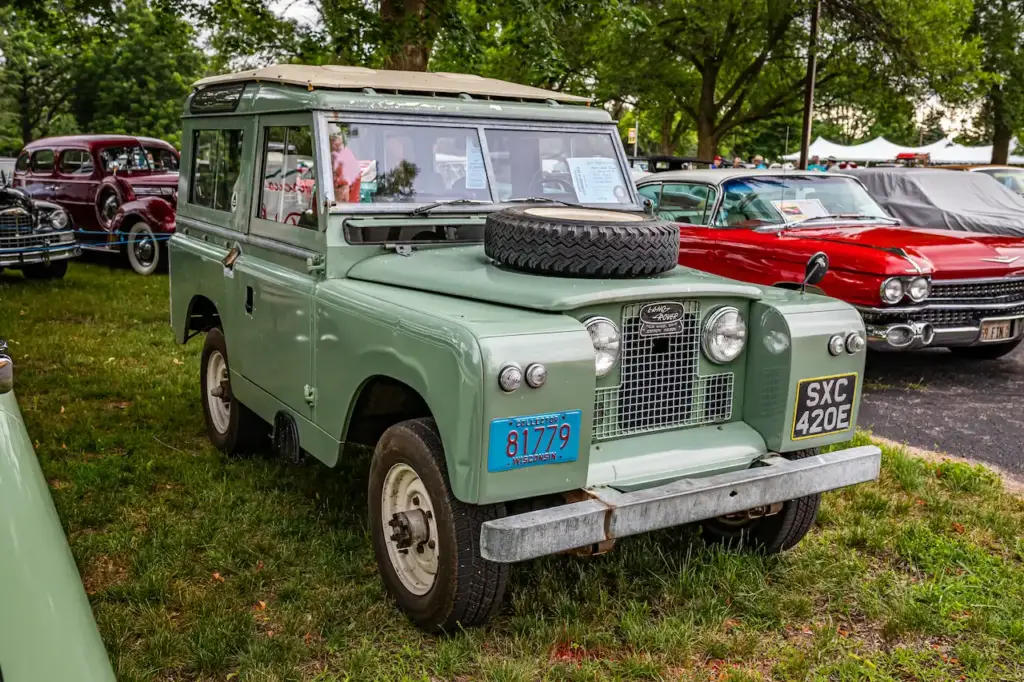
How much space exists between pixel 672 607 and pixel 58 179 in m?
13.3

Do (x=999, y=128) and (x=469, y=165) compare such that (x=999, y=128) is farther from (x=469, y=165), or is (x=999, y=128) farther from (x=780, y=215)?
(x=469, y=165)

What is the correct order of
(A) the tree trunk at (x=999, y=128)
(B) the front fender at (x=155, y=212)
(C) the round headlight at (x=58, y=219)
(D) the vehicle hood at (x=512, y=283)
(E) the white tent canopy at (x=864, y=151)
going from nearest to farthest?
(D) the vehicle hood at (x=512, y=283) < (C) the round headlight at (x=58, y=219) < (B) the front fender at (x=155, y=212) < (A) the tree trunk at (x=999, y=128) < (E) the white tent canopy at (x=864, y=151)

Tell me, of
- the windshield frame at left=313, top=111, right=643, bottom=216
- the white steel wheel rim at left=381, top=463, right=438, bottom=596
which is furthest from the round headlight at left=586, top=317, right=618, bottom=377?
the windshield frame at left=313, top=111, right=643, bottom=216

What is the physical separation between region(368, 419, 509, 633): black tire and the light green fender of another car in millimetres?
1327

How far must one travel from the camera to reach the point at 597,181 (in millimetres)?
4742

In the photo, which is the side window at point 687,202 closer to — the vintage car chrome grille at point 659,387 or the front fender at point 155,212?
the vintage car chrome grille at point 659,387

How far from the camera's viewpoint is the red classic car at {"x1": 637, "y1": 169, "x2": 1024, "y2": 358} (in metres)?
6.94

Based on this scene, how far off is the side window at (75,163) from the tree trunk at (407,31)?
5600mm

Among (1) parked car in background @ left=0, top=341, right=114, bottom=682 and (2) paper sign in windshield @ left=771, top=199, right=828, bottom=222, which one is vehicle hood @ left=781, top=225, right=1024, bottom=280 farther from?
(1) parked car in background @ left=0, top=341, right=114, bottom=682

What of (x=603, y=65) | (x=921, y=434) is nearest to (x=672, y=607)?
(x=921, y=434)

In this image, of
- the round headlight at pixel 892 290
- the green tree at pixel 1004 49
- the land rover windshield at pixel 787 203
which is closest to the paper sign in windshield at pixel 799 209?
the land rover windshield at pixel 787 203

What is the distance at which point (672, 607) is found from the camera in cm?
377

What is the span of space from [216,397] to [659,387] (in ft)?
10.4

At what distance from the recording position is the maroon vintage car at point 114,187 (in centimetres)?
1259
